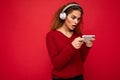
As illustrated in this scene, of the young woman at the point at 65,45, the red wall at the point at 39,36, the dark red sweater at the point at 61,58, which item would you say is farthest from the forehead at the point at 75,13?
the red wall at the point at 39,36

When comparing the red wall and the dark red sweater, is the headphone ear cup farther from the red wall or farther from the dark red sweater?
the red wall

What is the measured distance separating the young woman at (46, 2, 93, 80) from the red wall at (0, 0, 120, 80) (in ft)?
1.26

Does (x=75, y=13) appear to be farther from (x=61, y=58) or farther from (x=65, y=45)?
(x=61, y=58)

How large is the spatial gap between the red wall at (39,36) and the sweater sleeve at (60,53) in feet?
1.70

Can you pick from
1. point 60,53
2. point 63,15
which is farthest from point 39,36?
point 60,53

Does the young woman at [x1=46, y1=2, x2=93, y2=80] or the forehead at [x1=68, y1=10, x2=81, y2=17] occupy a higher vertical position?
the forehead at [x1=68, y1=10, x2=81, y2=17]

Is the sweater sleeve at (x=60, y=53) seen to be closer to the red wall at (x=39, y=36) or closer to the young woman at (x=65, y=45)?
the young woman at (x=65, y=45)

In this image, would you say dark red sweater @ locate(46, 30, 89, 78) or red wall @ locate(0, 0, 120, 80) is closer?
dark red sweater @ locate(46, 30, 89, 78)

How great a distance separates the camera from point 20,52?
189 centimetres

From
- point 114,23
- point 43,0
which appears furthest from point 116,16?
point 43,0

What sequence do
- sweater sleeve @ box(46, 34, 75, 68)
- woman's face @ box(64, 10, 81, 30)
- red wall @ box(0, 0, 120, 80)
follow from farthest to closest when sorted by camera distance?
red wall @ box(0, 0, 120, 80), woman's face @ box(64, 10, 81, 30), sweater sleeve @ box(46, 34, 75, 68)

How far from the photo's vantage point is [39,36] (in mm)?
1904

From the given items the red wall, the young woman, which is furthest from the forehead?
the red wall

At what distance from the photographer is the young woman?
4.39 ft
